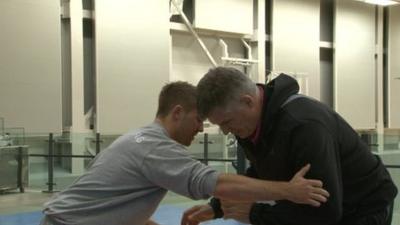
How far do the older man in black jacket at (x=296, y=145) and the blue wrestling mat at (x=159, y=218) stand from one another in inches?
206

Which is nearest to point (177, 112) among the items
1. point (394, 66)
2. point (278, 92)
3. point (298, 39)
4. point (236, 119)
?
point (236, 119)

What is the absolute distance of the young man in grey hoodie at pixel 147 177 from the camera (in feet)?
7.40

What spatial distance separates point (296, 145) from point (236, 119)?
26cm

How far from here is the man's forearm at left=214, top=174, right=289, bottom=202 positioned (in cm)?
208

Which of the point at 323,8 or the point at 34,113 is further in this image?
the point at 323,8

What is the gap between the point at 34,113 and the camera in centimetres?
1295

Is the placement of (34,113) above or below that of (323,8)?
below

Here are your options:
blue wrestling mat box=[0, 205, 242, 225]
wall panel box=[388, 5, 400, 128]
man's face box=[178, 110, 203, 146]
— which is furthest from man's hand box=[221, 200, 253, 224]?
wall panel box=[388, 5, 400, 128]

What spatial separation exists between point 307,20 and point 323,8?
180 cm

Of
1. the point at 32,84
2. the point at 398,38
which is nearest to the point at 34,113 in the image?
the point at 32,84

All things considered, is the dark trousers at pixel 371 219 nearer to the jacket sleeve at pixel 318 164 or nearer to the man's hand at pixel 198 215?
the jacket sleeve at pixel 318 164

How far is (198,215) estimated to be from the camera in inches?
109

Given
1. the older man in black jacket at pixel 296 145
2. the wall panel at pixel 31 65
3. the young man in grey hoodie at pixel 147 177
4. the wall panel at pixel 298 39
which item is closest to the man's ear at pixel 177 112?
the young man in grey hoodie at pixel 147 177

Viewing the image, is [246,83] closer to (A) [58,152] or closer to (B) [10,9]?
(A) [58,152]
